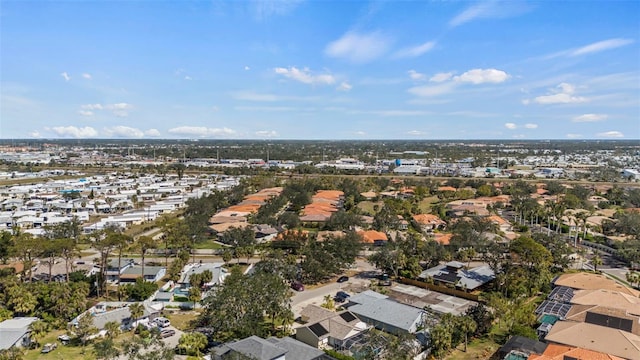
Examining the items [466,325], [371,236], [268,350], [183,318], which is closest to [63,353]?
[183,318]

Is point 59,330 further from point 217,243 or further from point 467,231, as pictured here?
point 467,231

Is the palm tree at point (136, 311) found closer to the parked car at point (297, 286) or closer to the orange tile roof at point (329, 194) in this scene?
the parked car at point (297, 286)

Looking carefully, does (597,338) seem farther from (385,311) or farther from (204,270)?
(204,270)

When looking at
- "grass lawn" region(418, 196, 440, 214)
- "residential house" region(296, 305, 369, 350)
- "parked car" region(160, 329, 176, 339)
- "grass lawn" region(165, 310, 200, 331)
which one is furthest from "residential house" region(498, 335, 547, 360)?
"grass lawn" region(418, 196, 440, 214)

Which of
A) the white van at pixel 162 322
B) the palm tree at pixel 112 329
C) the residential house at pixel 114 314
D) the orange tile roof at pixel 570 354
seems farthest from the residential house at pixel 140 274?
the orange tile roof at pixel 570 354

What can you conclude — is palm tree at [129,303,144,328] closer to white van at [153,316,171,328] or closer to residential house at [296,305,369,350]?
white van at [153,316,171,328]

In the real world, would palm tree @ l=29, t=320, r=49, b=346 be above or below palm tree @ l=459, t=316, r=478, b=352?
below
